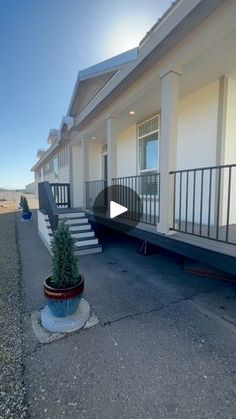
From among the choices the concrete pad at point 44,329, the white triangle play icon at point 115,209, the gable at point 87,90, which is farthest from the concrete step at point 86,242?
the gable at point 87,90

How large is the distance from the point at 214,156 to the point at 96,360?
13.8 feet

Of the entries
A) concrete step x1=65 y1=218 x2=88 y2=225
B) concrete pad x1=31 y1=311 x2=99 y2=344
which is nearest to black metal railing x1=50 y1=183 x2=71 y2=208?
concrete step x1=65 y1=218 x2=88 y2=225

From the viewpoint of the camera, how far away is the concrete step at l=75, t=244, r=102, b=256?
5.82 meters

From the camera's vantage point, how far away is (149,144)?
6492 mm

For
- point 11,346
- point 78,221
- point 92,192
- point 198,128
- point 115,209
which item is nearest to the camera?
point 11,346

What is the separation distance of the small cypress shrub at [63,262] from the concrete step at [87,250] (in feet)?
9.89

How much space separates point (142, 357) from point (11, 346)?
148cm

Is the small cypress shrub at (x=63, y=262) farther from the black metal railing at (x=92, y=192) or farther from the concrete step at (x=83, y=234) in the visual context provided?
the black metal railing at (x=92, y=192)

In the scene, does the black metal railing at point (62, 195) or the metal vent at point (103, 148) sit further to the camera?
the black metal railing at point (62, 195)

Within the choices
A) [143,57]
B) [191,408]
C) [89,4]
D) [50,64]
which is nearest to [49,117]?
[50,64]

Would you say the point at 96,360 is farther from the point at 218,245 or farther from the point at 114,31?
the point at 114,31

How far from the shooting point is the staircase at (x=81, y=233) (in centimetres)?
592
